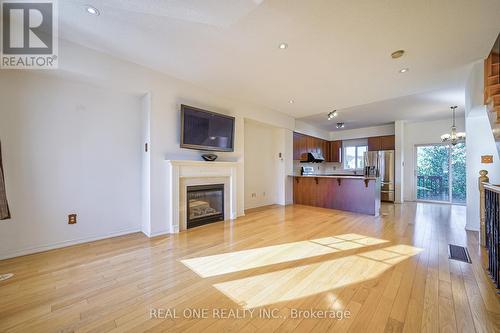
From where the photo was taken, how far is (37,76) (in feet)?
8.30

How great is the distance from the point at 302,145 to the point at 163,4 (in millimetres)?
5516

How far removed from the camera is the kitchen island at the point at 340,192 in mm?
4652

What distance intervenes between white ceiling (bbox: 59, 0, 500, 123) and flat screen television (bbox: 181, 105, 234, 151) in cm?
59

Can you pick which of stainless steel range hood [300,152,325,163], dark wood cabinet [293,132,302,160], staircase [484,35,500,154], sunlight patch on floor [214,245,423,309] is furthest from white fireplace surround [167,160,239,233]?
staircase [484,35,500,154]

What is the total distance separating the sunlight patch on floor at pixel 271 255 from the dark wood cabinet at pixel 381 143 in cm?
499

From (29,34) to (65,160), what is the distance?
1500 millimetres

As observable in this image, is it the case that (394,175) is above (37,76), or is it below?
below

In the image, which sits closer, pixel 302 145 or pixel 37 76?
pixel 37 76

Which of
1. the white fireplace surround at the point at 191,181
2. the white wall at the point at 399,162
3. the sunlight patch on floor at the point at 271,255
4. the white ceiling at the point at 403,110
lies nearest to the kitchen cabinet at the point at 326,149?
the white ceiling at the point at 403,110

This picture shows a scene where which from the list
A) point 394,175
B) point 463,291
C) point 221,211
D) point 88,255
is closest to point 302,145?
point 394,175

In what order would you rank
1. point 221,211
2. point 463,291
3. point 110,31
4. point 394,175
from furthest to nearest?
point 394,175, point 221,211, point 110,31, point 463,291

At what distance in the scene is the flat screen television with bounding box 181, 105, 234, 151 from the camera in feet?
11.2

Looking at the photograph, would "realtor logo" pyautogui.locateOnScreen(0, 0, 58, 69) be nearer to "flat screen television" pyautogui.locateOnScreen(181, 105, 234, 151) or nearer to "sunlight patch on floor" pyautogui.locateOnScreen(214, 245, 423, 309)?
"flat screen television" pyautogui.locateOnScreen(181, 105, 234, 151)

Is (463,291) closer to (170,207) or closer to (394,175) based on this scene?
(170,207)
